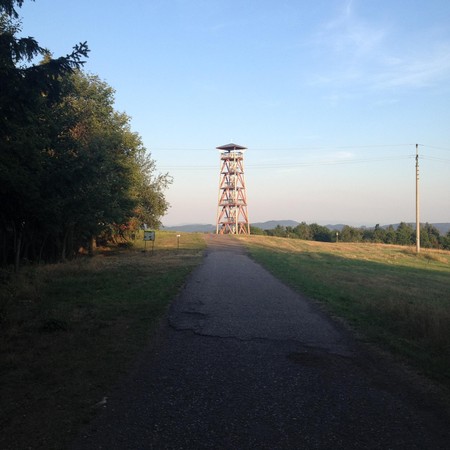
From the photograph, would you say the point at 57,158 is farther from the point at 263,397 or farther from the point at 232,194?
the point at 232,194

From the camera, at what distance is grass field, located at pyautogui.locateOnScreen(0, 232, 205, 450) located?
4547 millimetres

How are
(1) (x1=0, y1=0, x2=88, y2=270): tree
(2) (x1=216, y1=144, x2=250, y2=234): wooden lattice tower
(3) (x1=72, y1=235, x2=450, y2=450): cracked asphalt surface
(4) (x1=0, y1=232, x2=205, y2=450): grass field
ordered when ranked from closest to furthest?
(3) (x1=72, y1=235, x2=450, y2=450): cracked asphalt surface → (4) (x1=0, y1=232, x2=205, y2=450): grass field → (1) (x1=0, y1=0, x2=88, y2=270): tree → (2) (x1=216, y1=144, x2=250, y2=234): wooden lattice tower

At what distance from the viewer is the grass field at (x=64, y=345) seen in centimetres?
455

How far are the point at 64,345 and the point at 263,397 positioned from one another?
3605mm

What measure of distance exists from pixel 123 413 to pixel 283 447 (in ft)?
5.58

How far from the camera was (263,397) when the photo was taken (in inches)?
207

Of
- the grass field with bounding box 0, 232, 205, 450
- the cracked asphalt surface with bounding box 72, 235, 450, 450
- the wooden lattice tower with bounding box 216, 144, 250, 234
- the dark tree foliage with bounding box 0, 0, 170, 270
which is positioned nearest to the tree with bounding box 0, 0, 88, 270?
the dark tree foliage with bounding box 0, 0, 170, 270

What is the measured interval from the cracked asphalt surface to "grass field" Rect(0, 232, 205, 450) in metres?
0.34

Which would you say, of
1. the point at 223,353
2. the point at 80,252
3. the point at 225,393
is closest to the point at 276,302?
the point at 223,353

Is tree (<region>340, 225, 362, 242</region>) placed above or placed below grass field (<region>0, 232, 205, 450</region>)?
above

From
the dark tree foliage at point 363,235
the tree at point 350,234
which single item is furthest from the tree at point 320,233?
the tree at point 350,234

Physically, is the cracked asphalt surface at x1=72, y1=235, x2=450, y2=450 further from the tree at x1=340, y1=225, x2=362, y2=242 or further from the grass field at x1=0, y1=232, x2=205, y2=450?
the tree at x1=340, y1=225, x2=362, y2=242

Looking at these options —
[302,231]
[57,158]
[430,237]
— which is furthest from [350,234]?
[57,158]

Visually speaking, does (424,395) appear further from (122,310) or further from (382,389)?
(122,310)
